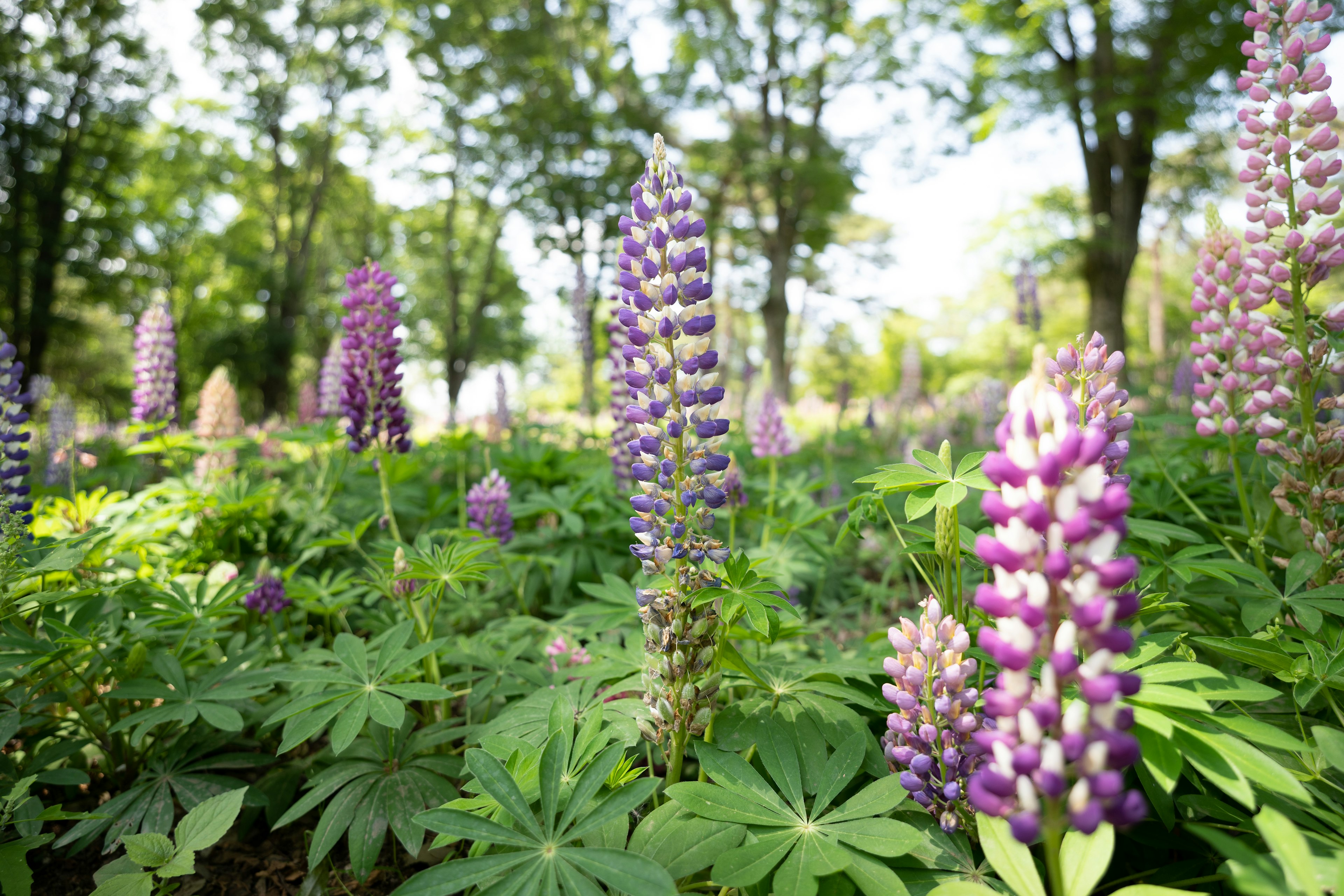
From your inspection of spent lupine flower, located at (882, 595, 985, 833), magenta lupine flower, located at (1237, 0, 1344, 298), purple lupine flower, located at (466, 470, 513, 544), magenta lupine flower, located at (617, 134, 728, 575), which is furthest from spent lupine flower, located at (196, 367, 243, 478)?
magenta lupine flower, located at (1237, 0, 1344, 298)

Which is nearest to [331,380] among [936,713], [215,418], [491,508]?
[215,418]

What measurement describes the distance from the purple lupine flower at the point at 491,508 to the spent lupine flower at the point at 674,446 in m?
1.78

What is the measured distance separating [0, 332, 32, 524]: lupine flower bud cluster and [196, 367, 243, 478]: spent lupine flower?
1.25 metres

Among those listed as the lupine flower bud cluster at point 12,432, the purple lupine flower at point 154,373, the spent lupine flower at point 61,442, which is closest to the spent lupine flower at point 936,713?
the lupine flower bud cluster at point 12,432

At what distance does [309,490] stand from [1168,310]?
3953 centimetres

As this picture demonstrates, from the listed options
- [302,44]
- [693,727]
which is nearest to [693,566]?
[693,727]

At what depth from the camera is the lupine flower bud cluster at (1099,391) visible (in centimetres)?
157

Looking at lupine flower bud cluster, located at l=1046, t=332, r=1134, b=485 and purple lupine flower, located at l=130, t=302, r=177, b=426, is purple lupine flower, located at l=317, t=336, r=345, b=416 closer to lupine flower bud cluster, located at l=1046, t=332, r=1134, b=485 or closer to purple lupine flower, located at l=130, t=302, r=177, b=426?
purple lupine flower, located at l=130, t=302, r=177, b=426

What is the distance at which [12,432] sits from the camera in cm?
268

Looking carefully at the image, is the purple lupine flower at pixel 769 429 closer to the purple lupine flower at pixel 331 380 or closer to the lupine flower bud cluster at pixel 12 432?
the lupine flower bud cluster at pixel 12 432

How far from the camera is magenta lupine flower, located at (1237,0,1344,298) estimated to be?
2.05 meters

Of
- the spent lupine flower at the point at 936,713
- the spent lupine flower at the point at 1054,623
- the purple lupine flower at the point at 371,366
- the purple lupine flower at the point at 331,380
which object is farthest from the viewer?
the purple lupine flower at the point at 331,380

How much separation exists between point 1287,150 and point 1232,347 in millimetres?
638

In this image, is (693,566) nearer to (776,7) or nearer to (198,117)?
(776,7)
